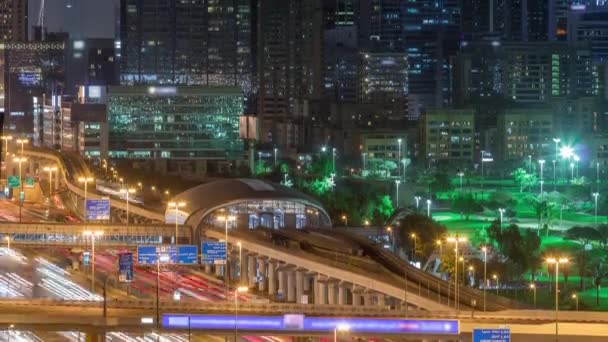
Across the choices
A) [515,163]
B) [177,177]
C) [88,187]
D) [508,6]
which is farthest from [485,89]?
[88,187]

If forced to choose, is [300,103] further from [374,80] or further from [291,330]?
[291,330]

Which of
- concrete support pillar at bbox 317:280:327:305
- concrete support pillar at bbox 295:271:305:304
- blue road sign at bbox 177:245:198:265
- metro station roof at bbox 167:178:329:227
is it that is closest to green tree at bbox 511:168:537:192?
metro station roof at bbox 167:178:329:227

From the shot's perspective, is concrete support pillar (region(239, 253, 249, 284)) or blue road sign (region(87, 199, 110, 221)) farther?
blue road sign (region(87, 199, 110, 221))

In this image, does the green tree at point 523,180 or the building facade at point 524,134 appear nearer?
the green tree at point 523,180

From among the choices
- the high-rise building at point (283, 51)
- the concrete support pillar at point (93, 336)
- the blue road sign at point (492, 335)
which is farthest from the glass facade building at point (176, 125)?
the blue road sign at point (492, 335)

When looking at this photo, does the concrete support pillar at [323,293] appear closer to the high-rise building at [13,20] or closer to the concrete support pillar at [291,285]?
the concrete support pillar at [291,285]

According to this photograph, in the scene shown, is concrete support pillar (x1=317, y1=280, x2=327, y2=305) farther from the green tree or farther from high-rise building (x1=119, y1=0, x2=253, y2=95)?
high-rise building (x1=119, y1=0, x2=253, y2=95)

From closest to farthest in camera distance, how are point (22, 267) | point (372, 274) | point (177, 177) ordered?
point (372, 274) < point (22, 267) < point (177, 177)
